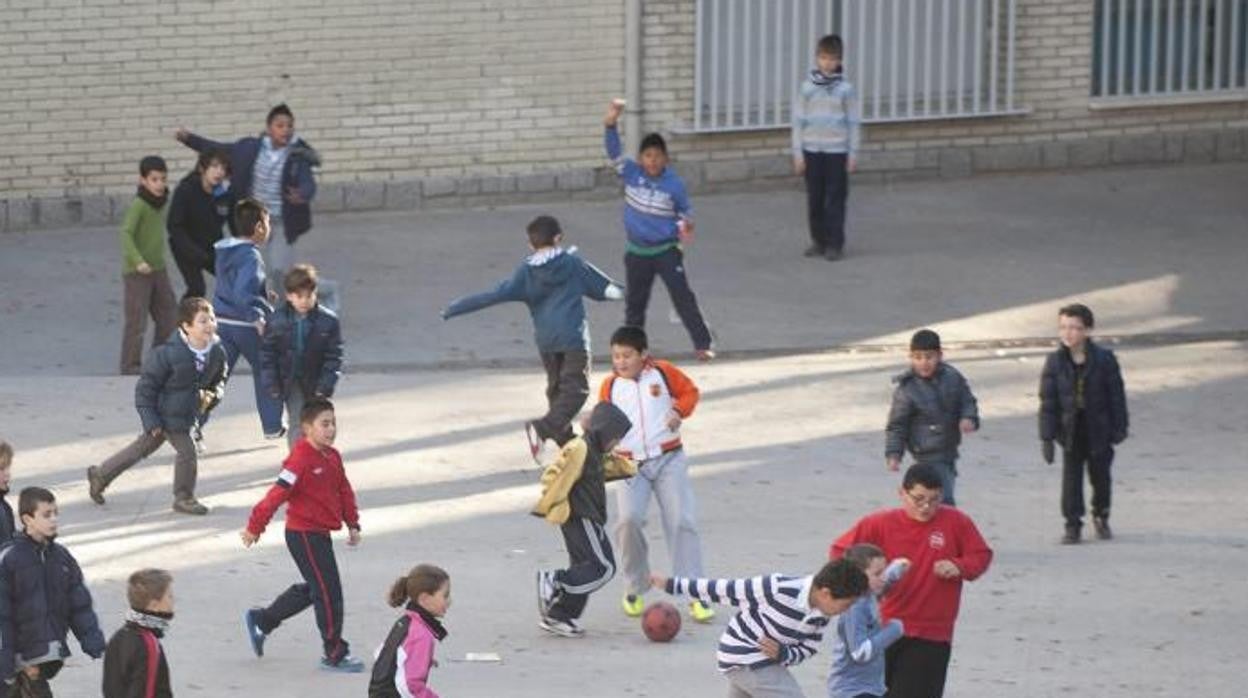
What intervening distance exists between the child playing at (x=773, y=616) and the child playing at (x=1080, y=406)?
4127 mm

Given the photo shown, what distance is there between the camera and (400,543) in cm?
1406

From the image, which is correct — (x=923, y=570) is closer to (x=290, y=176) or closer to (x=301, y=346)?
(x=301, y=346)

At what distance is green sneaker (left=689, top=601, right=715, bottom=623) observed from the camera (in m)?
13.1

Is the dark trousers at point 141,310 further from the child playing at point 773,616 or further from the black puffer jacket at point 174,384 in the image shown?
the child playing at point 773,616

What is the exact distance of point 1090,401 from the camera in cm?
1406

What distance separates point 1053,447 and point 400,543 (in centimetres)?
347

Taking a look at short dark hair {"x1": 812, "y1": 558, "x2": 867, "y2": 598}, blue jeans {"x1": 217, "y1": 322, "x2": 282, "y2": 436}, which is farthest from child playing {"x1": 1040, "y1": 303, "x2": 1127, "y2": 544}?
blue jeans {"x1": 217, "y1": 322, "x2": 282, "y2": 436}

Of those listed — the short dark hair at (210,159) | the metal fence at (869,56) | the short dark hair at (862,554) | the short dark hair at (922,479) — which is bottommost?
the short dark hair at (862,554)

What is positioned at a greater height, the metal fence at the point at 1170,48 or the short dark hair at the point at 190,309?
the metal fence at the point at 1170,48

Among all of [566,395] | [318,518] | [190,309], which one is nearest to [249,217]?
[190,309]

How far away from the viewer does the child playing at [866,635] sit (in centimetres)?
1021

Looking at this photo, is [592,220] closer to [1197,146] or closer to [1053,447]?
[1197,146]

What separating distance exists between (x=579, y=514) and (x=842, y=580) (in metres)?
2.84

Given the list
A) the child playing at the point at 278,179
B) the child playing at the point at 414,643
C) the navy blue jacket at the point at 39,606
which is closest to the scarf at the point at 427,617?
the child playing at the point at 414,643
